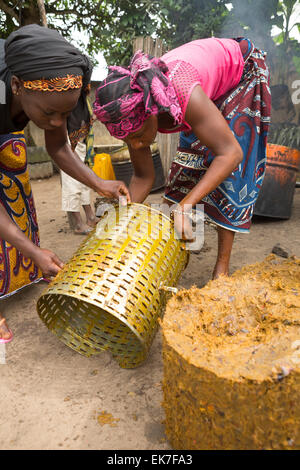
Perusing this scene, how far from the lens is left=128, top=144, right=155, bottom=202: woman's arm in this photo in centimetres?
220

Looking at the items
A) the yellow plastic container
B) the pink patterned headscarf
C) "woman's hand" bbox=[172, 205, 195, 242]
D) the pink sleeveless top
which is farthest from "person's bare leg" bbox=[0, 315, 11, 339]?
the yellow plastic container

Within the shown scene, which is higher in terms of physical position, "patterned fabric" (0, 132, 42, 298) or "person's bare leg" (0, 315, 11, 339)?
"patterned fabric" (0, 132, 42, 298)

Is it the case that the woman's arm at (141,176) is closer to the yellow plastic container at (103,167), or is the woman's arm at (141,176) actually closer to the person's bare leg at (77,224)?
the person's bare leg at (77,224)

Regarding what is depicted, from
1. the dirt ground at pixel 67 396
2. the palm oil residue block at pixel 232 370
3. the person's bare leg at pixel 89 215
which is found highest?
the palm oil residue block at pixel 232 370

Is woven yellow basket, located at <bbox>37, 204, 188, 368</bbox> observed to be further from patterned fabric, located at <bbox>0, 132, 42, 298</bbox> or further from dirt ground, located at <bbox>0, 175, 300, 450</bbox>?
patterned fabric, located at <bbox>0, 132, 42, 298</bbox>

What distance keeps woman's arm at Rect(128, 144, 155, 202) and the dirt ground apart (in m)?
0.87

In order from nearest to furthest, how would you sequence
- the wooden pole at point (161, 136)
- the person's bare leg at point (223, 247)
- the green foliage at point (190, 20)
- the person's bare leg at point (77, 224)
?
1. the person's bare leg at point (223, 247)
2. the person's bare leg at point (77, 224)
3. the wooden pole at point (161, 136)
4. the green foliage at point (190, 20)

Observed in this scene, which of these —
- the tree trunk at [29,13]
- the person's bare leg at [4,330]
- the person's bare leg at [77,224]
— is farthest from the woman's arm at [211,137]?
the tree trunk at [29,13]

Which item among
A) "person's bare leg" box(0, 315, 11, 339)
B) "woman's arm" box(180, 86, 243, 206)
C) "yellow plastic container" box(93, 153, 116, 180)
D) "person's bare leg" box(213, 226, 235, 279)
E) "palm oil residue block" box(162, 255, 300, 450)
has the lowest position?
"yellow plastic container" box(93, 153, 116, 180)

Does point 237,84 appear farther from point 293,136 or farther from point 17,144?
point 293,136

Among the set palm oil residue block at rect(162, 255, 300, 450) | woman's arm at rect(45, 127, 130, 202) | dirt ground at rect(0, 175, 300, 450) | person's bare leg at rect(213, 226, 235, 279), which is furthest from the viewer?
person's bare leg at rect(213, 226, 235, 279)

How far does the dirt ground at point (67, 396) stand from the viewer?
145 centimetres

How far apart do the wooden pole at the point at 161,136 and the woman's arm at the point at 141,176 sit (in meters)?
3.73

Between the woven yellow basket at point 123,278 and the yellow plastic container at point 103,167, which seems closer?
the woven yellow basket at point 123,278
